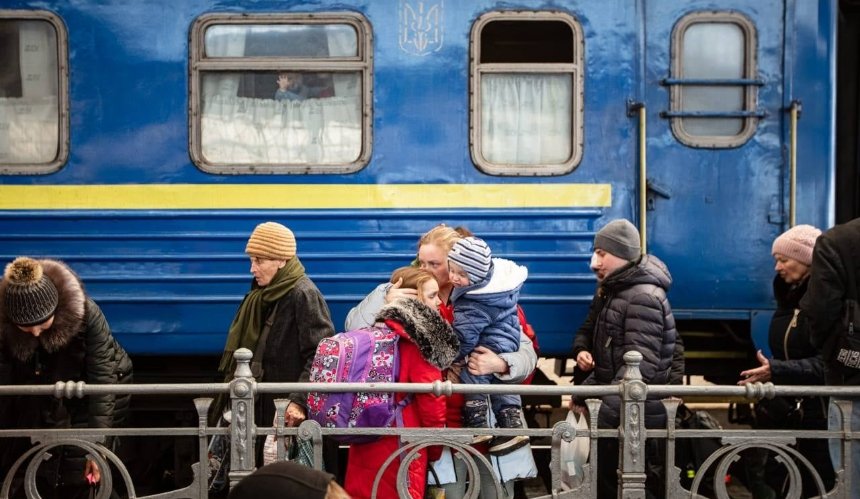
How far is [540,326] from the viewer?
249 inches

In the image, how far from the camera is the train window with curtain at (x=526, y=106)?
20.7 feet

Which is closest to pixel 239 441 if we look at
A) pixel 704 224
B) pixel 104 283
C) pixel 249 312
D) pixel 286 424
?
pixel 286 424

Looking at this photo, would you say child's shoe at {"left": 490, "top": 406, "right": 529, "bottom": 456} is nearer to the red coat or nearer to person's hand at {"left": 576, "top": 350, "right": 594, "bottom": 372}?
the red coat

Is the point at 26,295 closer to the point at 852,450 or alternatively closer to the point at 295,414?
the point at 295,414

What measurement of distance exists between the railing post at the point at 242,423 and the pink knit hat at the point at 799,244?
8.98ft

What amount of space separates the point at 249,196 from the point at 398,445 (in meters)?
2.32

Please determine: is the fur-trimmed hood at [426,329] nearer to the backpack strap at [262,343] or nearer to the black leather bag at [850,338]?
the backpack strap at [262,343]

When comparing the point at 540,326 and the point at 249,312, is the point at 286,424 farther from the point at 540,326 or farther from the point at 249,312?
the point at 540,326

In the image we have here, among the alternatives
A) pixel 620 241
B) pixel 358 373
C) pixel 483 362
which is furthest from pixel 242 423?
→ pixel 620 241

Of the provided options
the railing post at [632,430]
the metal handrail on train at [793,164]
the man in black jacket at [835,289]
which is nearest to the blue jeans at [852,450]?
the man in black jacket at [835,289]

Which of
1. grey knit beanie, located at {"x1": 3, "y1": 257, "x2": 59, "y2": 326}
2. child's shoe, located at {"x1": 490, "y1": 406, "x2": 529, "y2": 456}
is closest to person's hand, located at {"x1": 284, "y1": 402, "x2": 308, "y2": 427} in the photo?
child's shoe, located at {"x1": 490, "y1": 406, "x2": 529, "y2": 456}

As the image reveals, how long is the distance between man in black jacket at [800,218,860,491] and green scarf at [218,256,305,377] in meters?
2.47

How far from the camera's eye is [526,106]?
250 inches

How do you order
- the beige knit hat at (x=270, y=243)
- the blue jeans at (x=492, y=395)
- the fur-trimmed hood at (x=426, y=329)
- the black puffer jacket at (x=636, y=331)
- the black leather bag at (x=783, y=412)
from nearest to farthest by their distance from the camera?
the fur-trimmed hood at (x=426, y=329), the blue jeans at (x=492, y=395), the black puffer jacket at (x=636, y=331), the beige knit hat at (x=270, y=243), the black leather bag at (x=783, y=412)
